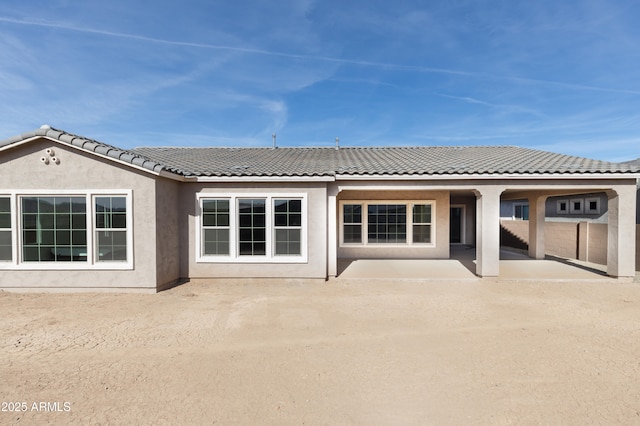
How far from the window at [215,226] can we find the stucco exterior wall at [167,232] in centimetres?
78

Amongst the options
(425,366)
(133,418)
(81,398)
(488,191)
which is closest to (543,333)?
(425,366)

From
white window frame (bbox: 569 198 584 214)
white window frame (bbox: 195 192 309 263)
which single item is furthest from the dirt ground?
white window frame (bbox: 569 198 584 214)

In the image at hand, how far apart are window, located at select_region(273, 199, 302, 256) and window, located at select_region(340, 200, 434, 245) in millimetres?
4421

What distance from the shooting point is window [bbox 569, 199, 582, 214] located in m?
18.8

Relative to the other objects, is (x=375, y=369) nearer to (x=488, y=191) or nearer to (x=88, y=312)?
(x=88, y=312)

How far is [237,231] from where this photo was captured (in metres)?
9.12

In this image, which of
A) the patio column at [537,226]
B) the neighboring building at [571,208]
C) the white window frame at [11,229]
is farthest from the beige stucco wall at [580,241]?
the white window frame at [11,229]

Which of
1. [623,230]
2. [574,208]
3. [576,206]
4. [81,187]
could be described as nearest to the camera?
[81,187]

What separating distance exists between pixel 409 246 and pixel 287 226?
6.35 meters

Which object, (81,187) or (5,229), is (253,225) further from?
(5,229)

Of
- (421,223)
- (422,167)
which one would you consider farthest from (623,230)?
(421,223)

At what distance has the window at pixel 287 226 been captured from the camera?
363 inches

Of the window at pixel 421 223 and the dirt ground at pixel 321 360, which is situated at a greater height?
the window at pixel 421 223

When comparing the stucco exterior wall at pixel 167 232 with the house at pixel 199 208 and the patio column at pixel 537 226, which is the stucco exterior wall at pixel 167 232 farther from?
the patio column at pixel 537 226
